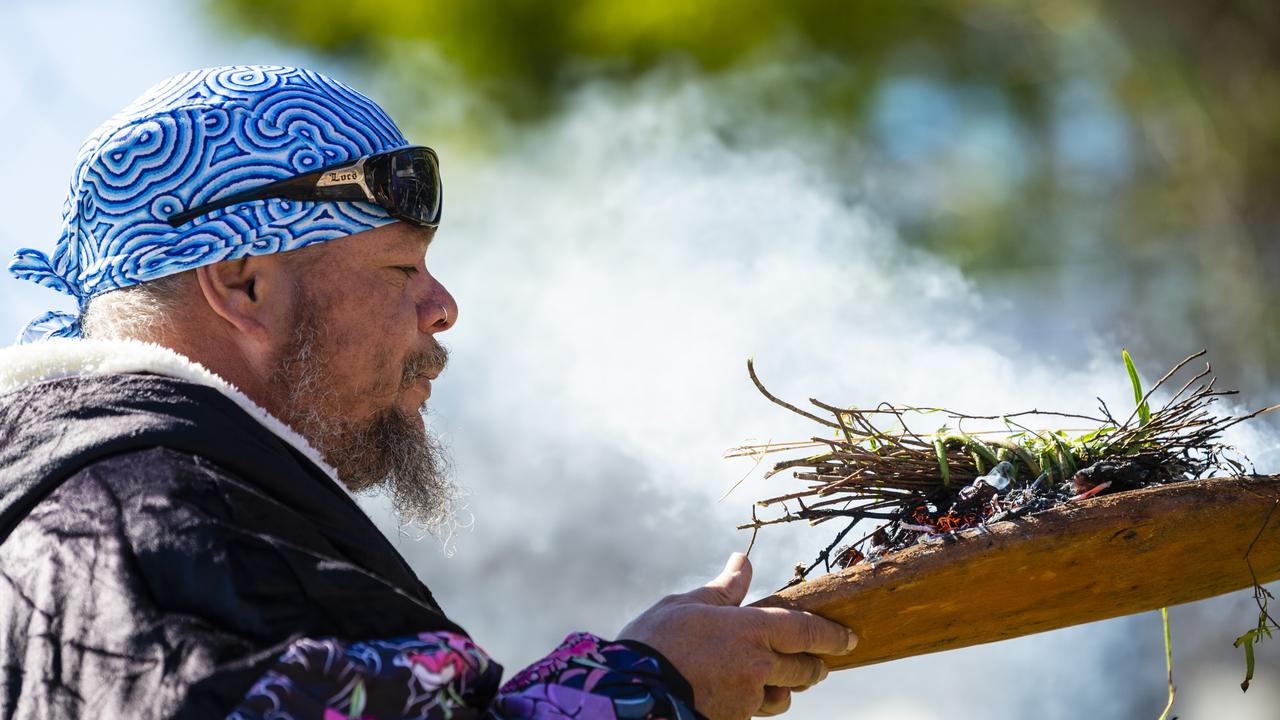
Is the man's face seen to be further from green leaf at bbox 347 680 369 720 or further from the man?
green leaf at bbox 347 680 369 720

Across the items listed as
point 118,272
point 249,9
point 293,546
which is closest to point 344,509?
point 293,546

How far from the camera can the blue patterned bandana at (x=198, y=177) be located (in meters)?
2.11

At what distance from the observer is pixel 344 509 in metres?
1.80

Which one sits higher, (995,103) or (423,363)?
(995,103)

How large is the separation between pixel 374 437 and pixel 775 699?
984mm

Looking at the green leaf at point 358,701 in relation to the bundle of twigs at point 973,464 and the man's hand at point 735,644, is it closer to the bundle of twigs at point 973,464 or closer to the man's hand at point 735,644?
the man's hand at point 735,644

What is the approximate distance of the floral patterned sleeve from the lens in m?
1.41

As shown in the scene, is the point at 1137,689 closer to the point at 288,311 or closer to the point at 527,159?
the point at 288,311

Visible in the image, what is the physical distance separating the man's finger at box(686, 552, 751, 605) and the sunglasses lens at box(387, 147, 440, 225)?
0.97 meters

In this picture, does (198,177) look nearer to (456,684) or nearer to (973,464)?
(456,684)

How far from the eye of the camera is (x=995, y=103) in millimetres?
7891

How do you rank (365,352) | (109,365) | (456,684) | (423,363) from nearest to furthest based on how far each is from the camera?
(456,684) → (109,365) → (365,352) → (423,363)

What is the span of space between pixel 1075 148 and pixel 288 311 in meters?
6.58

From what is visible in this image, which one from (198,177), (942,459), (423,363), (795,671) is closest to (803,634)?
(795,671)
